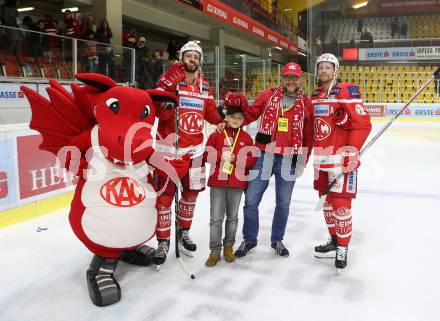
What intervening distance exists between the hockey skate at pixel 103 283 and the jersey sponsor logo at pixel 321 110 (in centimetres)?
157

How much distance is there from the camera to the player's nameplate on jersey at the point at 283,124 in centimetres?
292

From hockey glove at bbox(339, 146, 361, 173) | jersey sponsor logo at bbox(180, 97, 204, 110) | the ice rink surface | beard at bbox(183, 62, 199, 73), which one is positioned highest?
beard at bbox(183, 62, 199, 73)

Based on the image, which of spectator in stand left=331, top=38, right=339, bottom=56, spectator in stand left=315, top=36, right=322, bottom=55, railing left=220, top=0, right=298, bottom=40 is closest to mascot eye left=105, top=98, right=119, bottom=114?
railing left=220, top=0, right=298, bottom=40

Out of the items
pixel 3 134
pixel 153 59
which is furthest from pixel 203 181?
pixel 153 59

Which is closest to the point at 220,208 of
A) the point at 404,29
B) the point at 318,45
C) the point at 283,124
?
the point at 283,124

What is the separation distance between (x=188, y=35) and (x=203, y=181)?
41.8 feet

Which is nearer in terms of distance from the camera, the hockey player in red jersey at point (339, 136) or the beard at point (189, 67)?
the hockey player in red jersey at point (339, 136)

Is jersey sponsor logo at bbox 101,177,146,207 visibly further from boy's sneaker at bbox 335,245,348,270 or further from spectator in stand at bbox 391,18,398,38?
spectator in stand at bbox 391,18,398,38

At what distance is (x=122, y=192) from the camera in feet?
7.98

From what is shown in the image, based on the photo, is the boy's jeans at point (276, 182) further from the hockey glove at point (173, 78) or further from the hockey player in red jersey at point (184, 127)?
the hockey glove at point (173, 78)

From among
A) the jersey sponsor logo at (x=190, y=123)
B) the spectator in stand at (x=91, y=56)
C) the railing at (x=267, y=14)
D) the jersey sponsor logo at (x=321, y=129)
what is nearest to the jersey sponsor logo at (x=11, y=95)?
the spectator in stand at (x=91, y=56)

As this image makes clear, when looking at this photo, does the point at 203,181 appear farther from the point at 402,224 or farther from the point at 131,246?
the point at 402,224

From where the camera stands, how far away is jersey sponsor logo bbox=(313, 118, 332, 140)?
282 centimetres

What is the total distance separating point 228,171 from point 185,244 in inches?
26.8
